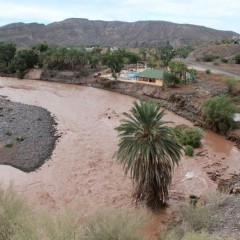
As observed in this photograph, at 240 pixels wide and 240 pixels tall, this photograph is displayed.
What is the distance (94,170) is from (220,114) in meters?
18.6

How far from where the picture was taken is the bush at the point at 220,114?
143ft

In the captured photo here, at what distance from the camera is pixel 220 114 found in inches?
1735

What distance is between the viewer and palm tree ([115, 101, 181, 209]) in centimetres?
2312

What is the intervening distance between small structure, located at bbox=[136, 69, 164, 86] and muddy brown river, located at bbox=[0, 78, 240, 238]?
14324 millimetres

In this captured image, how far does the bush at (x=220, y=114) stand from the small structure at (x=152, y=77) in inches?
889

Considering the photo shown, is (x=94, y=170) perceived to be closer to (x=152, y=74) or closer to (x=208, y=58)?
(x=152, y=74)

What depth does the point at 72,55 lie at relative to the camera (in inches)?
3410

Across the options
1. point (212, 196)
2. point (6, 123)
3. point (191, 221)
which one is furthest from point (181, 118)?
point (191, 221)

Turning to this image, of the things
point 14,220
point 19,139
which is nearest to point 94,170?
point 19,139

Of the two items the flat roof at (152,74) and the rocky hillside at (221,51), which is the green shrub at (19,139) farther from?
the rocky hillside at (221,51)

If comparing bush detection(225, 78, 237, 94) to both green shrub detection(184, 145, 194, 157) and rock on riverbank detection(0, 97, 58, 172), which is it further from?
rock on riverbank detection(0, 97, 58, 172)

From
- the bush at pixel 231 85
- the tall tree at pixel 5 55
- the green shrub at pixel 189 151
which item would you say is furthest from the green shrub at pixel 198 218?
the tall tree at pixel 5 55

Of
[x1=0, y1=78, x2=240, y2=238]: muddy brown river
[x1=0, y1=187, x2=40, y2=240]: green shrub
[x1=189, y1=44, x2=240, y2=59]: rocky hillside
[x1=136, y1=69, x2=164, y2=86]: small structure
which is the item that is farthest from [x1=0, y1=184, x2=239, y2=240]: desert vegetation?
[x1=189, y1=44, x2=240, y2=59]: rocky hillside

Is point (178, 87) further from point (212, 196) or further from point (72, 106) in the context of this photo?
point (212, 196)
